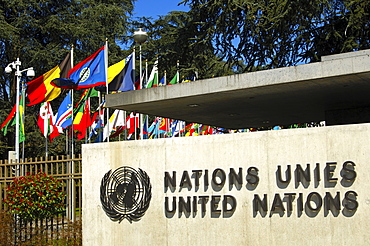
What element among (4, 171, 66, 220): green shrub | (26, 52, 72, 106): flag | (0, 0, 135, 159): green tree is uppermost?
(0, 0, 135, 159): green tree

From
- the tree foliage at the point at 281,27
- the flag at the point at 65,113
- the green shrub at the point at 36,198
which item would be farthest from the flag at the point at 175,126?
the green shrub at the point at 36,198

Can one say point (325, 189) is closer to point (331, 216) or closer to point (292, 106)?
point (331, 216)

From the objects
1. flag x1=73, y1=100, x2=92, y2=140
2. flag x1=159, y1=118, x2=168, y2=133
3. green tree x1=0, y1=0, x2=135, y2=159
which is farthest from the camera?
green tree x1=0, y1=0, x2=135, y2=159

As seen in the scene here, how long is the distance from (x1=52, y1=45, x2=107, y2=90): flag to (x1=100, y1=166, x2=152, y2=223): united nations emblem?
512 cm

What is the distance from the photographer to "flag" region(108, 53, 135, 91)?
16.3 metres

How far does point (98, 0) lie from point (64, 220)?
95.1ft

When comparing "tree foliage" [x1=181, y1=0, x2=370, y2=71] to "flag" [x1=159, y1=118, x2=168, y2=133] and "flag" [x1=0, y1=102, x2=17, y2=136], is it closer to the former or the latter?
"flag" [x1=159, y1=118, x2=168, y2=133]

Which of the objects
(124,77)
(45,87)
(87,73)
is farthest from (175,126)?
(87,73)

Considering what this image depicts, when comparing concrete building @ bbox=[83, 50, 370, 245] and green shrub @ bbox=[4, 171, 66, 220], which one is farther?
green shrub @ bbox=[4, 171, 66, 220]

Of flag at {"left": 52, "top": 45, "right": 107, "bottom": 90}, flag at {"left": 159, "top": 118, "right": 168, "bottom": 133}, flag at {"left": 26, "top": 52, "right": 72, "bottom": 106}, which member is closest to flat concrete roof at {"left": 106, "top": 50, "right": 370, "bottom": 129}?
flag at {"left": 52, "top": 45, "right": 107, "bottom": 90}

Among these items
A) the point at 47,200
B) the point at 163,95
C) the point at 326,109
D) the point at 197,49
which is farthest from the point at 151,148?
the point at 197,49

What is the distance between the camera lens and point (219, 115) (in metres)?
15.3

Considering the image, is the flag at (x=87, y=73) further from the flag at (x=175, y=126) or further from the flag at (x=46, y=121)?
the flag at (x=175, y=126)

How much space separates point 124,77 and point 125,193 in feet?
20.1
